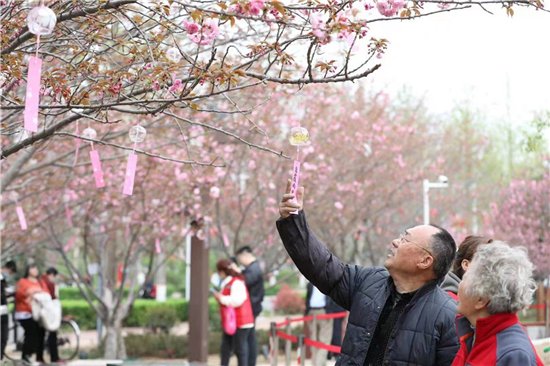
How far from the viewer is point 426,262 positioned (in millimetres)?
3482

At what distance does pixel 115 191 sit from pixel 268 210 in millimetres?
4551

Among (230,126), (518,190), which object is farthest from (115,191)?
(518,190)

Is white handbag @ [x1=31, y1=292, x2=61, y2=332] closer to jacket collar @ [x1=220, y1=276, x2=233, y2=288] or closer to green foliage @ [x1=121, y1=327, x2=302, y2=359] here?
jacket collar @ [x1=220, y1=276, x2=233, y2=288]

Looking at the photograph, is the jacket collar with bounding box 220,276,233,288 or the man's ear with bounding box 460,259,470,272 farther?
the jacket collar with bounding box 220,276,233,288

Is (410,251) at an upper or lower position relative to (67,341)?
upper

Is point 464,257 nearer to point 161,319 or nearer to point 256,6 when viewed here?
point 256,6

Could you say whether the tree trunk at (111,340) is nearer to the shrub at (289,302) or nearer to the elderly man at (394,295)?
the elderly man at (394,295)

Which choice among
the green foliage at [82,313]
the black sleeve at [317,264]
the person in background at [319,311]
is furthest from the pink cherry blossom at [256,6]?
the green foliage at [82,313]

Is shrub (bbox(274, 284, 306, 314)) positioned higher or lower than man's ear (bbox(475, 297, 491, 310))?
lower

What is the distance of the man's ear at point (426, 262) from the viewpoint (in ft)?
11.4

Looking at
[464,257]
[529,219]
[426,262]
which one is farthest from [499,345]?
[529,219]

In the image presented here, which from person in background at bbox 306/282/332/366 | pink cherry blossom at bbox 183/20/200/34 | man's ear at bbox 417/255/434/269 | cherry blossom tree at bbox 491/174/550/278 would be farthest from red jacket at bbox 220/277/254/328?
cherry blossom tree at bbox 491/174/550/278

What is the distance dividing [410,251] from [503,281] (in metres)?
0.76

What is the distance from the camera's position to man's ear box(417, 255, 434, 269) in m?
3.47
